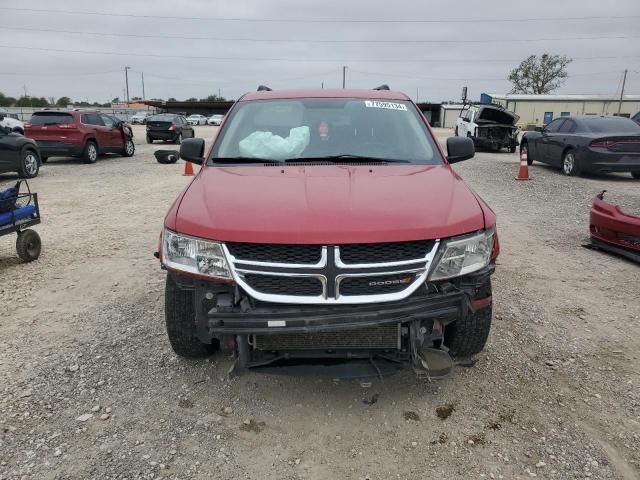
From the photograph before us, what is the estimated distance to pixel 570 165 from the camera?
1226cm

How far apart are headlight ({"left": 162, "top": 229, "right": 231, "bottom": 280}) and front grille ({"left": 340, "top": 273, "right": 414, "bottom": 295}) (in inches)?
24.1

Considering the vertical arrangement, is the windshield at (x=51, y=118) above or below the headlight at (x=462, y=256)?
above

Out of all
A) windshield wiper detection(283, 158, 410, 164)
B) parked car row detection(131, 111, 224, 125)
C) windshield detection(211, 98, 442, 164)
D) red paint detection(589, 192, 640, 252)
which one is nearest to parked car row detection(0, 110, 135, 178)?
windshield detection(211, 98, 442, 164)

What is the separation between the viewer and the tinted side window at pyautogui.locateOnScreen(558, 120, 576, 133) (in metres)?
12.5

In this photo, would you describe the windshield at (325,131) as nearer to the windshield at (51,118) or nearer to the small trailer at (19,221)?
the small trailer at (19,221)

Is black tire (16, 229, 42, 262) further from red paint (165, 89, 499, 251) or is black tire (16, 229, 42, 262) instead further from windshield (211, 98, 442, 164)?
red paint (165, 89, 499, 251)

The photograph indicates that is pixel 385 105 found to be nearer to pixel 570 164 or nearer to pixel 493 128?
pixel 570 164

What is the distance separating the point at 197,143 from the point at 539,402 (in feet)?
10.1

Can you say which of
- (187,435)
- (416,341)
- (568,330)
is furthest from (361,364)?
(568,330)

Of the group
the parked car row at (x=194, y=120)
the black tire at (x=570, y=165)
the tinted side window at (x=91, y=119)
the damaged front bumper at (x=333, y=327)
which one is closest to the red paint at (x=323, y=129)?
the damaged front bumper at (x=333, y=327)

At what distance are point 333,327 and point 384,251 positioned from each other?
0.46 metres

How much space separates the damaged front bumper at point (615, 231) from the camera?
552cm

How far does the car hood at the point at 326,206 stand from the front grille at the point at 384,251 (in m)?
0.05

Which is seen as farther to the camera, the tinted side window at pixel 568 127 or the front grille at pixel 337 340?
the tinted side window at pixel 568 127
